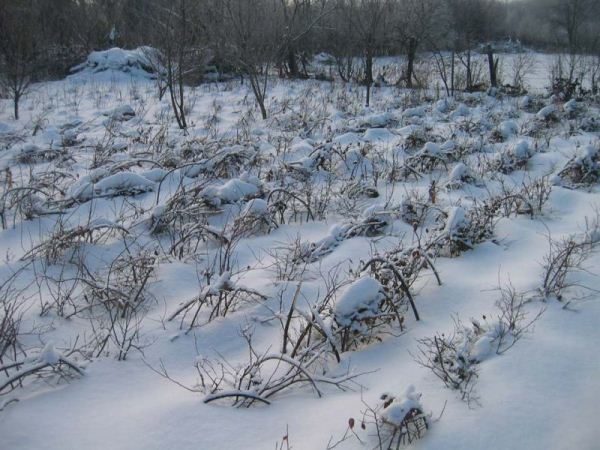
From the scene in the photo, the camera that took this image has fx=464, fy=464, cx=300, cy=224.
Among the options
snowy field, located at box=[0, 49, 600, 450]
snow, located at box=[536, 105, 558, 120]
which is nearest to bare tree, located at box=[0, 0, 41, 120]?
snowy field, located at box=[0, 49, 600, 450]

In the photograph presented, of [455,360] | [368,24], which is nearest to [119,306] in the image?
[455,360]

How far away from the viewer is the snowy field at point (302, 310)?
185 centimetres

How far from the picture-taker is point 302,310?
8.95 feet

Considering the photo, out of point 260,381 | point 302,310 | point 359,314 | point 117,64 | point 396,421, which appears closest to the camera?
point 396,421

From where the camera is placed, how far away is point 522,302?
263cm

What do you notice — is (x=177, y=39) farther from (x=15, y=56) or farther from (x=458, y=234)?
(x=458, y=234)

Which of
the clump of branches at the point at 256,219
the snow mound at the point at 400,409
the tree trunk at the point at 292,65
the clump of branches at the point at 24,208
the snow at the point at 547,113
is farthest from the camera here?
the tree trunk at the point at 292,65

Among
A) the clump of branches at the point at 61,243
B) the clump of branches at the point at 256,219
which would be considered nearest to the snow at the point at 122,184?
the clump of branches at the point at 61,243

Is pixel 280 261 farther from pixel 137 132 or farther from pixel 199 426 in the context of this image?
pixel 137 132

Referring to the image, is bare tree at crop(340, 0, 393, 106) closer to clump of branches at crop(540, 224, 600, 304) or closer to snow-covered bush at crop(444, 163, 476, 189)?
snow-covered bush at crop(444, 163, 476, 189)

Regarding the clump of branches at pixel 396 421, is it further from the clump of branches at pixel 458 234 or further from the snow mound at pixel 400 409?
the clump of branches at pixel 458 234

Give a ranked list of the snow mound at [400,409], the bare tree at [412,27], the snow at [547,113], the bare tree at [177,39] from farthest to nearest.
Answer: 1. the bare tree at [412,27]
2. the snow at [547,113]
3. the bare tree at [177,39]
4. the snow mound at [400,409]

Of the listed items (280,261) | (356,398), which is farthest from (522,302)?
(280,261)

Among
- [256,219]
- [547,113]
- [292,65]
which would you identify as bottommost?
[256,219]
